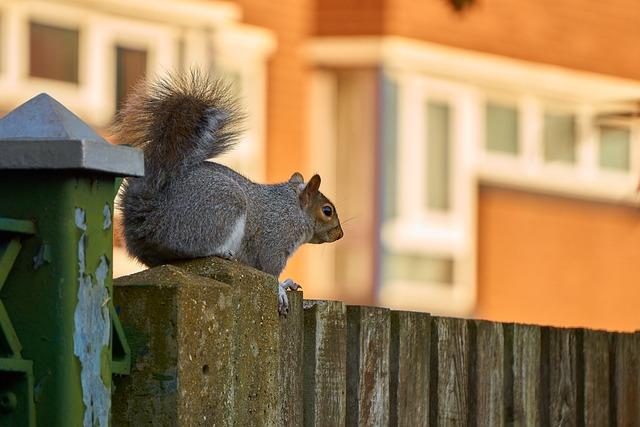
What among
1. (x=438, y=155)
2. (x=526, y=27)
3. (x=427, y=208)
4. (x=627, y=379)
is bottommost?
(x=627, y=379)

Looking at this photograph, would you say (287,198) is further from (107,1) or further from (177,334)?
(107,1)

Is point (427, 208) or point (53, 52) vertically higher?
point (53, 52)

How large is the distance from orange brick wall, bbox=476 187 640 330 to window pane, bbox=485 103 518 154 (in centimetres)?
48

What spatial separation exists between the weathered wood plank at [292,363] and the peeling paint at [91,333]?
0.63 metres

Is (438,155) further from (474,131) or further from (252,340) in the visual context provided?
(252,340)

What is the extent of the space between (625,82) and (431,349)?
1483 cm

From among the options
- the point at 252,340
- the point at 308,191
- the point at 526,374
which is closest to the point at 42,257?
the point at 252,340

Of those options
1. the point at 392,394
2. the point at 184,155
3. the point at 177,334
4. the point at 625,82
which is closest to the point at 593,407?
the point at 392,394

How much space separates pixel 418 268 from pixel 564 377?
12.2 metres

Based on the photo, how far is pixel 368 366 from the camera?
4094 mm

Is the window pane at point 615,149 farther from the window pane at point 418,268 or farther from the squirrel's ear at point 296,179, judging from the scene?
the squirrel's ear at point 296,179

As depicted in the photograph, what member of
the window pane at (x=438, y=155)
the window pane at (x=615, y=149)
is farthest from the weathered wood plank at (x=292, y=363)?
the window pane at (x=615, y=149)

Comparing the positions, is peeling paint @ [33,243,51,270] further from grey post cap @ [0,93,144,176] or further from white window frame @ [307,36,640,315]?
white window frame @ [307,36,640,315]

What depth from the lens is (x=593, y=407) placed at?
4.96m
